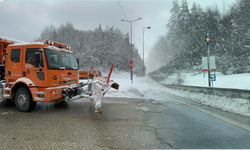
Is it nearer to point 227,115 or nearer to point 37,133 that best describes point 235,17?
point 227,115

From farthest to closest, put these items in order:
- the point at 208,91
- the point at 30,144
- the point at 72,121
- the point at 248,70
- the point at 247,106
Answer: the point at 248,70 < the point at 208,91 < the point at 247,106 < the point at 72,121 < the point at 30,144

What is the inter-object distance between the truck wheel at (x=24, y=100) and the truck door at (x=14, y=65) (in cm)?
60

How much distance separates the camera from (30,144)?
9.94 feet

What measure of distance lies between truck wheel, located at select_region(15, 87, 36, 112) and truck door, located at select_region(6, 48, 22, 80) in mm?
599

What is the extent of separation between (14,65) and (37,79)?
1.21m

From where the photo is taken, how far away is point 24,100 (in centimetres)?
543

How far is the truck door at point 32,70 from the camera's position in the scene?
5227 millimetres

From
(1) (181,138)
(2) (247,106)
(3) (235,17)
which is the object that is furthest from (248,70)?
(1) (181,138)

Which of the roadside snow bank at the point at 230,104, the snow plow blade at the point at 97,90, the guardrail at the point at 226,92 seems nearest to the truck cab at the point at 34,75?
the snow plow blade at the point at 97,90

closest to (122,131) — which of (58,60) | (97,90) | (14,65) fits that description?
(97,90)

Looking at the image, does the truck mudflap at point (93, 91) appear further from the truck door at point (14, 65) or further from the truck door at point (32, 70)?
the truck door at point (14, 65)

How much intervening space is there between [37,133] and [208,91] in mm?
8049

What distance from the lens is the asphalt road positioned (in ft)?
9.78

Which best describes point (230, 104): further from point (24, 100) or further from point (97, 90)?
point (24, 100)
